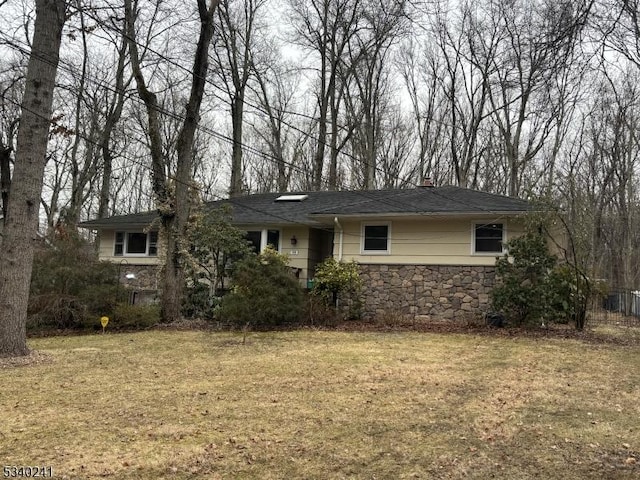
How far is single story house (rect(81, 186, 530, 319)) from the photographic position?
46.1 feet

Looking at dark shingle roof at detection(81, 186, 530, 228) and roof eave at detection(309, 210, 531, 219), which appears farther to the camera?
dark shingle roof at detection(81, 186, 530, 228)

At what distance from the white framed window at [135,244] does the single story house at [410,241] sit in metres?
1.66

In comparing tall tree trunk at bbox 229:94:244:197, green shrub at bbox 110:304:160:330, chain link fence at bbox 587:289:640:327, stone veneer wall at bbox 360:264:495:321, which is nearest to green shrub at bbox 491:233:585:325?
stone veneer wall at bbox 360:264:495:321

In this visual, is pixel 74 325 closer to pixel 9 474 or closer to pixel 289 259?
pixel 289 259

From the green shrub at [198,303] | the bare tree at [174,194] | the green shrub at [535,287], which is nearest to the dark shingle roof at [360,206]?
the green shrub at [535,287]

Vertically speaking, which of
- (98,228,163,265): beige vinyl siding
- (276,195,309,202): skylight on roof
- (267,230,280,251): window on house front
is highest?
(276,195,309,202): skylight on roof

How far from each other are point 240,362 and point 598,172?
25.4m

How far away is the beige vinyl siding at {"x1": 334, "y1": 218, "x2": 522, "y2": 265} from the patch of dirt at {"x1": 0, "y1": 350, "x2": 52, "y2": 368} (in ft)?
28.2

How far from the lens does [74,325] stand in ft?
42.5

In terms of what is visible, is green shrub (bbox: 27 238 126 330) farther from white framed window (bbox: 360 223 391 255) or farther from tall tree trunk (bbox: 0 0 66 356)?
white framed window (bbox: 360 223 391 255)

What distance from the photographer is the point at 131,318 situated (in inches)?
506

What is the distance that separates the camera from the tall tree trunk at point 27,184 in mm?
8328

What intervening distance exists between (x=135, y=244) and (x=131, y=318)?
242 inches

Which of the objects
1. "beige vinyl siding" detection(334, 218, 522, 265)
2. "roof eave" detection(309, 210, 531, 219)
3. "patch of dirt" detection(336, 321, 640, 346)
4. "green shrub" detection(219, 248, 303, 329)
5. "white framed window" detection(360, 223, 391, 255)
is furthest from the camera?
"white framed window" detection(360, 223, 391, 255)
